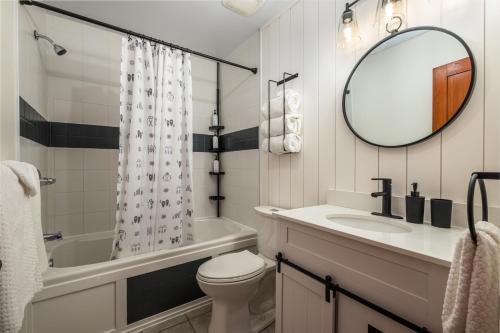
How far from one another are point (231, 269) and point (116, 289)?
28.3 inches

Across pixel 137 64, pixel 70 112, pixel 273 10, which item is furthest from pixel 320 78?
pixel 70 112

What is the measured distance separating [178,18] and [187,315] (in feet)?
7.92

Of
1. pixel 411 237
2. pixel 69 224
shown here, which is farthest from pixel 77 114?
pixel 411 237

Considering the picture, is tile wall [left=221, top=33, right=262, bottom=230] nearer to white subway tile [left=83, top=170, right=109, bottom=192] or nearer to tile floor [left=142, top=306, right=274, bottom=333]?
tile floor [left=142, top=306, right=274, bottom=333]

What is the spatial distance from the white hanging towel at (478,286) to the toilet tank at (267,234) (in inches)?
45.7

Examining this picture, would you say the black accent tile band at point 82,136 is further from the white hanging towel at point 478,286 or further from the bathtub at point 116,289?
the white hanging towel at point 478,286

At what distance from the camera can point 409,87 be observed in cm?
109

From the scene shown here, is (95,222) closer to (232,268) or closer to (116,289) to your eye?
(116,289)

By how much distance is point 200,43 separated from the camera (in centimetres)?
227

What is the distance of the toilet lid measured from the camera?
1.28 meters

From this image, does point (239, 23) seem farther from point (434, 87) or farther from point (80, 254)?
point (80, 254)

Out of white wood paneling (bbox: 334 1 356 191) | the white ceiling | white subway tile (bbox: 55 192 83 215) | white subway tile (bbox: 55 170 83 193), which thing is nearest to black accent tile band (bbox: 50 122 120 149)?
white subway tile (bbox: 55 170 83 193)

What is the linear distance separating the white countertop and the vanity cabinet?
20 millimetres

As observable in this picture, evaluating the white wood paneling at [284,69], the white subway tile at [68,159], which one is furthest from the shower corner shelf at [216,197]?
the white subway tile at [68,159]
